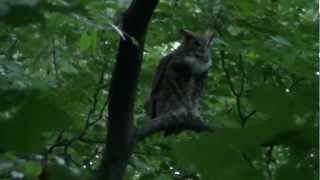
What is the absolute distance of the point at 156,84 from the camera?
2971 mm

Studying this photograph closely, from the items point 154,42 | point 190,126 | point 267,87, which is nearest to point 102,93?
point 154,42

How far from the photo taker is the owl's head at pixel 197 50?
280 cm

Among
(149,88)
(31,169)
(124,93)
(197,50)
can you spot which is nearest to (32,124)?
(31,169)

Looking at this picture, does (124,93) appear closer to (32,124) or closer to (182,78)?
(182,78)

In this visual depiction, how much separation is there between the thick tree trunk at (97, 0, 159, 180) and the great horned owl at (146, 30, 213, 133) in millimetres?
816

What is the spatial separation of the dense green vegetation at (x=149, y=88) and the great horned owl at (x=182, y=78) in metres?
0.07

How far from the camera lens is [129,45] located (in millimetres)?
1932

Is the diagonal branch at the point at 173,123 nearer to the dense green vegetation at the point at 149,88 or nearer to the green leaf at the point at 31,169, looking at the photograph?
the dense green vegetation at the point at 149,88

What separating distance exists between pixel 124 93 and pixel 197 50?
92 centimetres

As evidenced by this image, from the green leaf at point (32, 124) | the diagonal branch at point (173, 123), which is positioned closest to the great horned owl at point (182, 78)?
the diagonal branch at point (173, 123)

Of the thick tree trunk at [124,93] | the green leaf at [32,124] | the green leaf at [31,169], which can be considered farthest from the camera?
the thick tree trunk at [124,93]

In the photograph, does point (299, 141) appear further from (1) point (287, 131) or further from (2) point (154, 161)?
(2) point (154, 161)

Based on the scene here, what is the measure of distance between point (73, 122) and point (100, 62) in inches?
102

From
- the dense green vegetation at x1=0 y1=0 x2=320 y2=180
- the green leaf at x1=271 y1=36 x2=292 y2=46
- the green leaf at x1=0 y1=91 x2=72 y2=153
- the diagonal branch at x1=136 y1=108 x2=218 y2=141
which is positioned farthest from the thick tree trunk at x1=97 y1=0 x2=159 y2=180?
the green leaf at x1=0 y1=91 x2=72 y2=153
